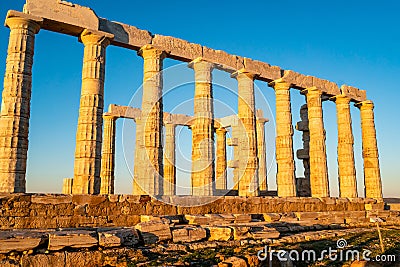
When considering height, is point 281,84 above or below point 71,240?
above

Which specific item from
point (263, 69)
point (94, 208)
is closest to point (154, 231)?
point (94, 208)

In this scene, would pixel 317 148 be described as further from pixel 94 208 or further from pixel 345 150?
pixel 94 208

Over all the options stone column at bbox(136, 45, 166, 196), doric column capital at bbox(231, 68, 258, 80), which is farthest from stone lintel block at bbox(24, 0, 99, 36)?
doric column capital at bbox(231, 68, 258, 80)

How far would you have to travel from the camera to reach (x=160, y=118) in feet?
57.9

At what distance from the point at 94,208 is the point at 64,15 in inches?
322

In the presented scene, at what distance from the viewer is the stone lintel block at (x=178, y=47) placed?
1806 cm

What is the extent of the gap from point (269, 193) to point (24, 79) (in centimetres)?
1839

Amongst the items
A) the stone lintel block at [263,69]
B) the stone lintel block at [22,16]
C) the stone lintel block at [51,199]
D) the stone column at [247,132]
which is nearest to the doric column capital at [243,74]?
the stone column at [247,132]

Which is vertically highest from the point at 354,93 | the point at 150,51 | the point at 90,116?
the point at 354,93

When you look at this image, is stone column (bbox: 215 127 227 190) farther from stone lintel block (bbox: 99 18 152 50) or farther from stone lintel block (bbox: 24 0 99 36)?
stone lintel block (bbox: 24 0 99 36)

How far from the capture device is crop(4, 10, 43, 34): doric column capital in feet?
46.9

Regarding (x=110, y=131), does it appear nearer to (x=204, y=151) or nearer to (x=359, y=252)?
(x=204, y=151)

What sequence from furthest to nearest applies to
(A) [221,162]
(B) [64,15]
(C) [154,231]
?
(A) [221,162] → (B) [64,15] → (C) [154,231]

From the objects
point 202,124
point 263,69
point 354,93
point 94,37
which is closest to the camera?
point 94,37
